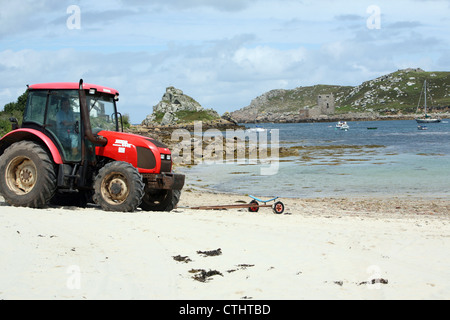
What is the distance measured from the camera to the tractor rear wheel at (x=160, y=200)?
1257 centimetres

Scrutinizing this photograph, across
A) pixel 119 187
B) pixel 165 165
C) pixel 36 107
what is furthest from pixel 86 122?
pixel 165 165

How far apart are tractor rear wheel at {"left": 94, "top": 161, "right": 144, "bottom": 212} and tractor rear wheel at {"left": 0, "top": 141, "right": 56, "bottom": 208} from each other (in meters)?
1.05

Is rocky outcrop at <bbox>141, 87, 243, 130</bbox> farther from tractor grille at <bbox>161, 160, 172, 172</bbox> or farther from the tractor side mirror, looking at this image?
tractor grille at <bbox>161, 160, 172, 172</bbox>

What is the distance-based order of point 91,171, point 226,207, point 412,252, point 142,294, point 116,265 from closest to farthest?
point 142,294, point 116,265, point 412,252, point 91,171, point 226,207

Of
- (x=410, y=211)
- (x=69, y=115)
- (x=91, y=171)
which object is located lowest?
(x=410, y=211)

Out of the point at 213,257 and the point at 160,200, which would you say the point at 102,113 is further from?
the point at 213,257

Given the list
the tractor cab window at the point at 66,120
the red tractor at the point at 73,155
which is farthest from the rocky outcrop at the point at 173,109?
the tractor cab window at the point at 66,120

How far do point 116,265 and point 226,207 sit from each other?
6.75 metres

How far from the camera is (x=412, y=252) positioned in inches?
338

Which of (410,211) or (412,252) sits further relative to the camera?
(410,211)

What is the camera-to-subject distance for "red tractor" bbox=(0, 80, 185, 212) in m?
11.2

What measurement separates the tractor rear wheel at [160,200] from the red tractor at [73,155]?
1.93 feet

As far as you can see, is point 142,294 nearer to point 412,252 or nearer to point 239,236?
point 239,236
